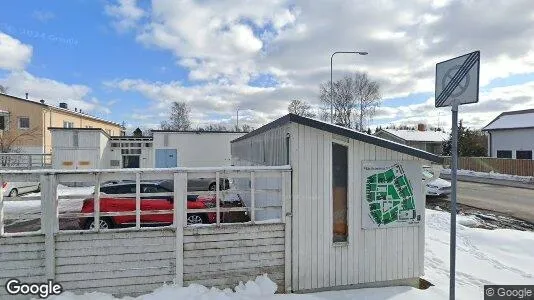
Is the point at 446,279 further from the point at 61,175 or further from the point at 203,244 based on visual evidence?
the point at 61,175

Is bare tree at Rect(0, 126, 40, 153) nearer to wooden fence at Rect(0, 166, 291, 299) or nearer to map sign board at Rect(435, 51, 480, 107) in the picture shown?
wooden fence at Rect(0, 166, 291, 299)

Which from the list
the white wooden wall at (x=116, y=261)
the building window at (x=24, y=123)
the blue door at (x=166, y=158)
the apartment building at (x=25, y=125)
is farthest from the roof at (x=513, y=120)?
the building window at (x=24, y=123)

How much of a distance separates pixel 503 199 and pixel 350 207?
14.5 metres

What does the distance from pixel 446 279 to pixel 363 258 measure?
A: 74.5 inches

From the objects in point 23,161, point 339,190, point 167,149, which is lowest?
point 23,161

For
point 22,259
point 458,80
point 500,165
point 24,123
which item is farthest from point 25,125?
point 500,165

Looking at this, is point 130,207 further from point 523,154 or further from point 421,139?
point 421,139

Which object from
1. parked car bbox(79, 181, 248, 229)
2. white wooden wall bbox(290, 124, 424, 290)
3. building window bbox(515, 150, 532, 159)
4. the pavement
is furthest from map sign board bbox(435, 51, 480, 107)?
building window bbox(515, 150, 532, 159)

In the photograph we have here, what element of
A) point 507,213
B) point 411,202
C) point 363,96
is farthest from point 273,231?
point 363,96

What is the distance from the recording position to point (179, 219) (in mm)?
5797

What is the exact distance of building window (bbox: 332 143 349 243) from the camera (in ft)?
20.9

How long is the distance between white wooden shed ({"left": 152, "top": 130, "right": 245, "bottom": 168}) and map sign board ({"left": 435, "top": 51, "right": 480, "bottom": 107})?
2264 cm

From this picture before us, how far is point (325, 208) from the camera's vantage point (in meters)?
6.24

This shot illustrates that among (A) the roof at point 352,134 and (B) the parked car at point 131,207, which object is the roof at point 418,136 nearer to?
(B) the parked car at point 131,207
